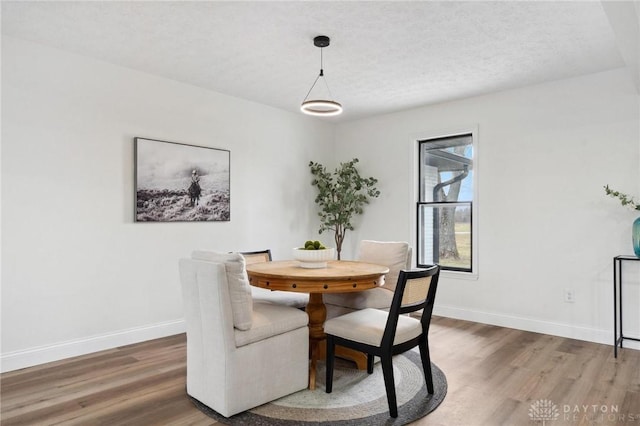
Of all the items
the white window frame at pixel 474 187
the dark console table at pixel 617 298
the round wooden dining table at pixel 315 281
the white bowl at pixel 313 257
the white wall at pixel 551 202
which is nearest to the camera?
the round wooden dining table at pixel 315 281

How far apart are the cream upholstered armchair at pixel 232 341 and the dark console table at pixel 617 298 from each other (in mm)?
2806

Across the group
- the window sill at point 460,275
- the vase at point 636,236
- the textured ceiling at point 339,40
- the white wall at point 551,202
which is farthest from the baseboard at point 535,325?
the textured ceiling at point 339,40

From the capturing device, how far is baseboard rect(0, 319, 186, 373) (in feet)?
10.5

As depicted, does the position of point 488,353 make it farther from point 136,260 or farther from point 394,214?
point 136,260

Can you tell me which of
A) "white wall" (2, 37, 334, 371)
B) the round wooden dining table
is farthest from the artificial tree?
the round wooden dining table

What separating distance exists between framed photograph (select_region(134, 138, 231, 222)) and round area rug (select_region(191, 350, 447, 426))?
6.74 ft

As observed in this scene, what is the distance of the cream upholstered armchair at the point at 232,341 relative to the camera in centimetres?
240

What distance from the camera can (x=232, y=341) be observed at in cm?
241

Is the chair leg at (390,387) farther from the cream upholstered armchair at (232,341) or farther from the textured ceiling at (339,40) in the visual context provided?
the textured ceiling at (339,40)

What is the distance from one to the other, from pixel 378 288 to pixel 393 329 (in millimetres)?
1130

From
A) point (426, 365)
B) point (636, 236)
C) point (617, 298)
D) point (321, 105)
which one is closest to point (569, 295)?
point (617, 298)

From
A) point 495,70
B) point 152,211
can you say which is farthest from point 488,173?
point 152,211

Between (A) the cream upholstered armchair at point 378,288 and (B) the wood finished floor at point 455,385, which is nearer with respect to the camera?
(B) the wood finished floor at point 455,385

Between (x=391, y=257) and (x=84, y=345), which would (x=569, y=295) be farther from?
(x=84, y=345)
